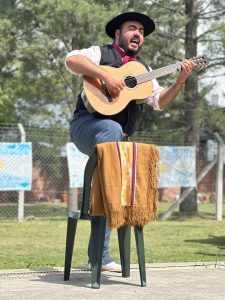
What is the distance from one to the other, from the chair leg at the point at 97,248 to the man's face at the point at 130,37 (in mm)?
1316

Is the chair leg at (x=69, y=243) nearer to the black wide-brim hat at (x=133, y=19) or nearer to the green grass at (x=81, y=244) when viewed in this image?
the green grass at (x=81, y=244)

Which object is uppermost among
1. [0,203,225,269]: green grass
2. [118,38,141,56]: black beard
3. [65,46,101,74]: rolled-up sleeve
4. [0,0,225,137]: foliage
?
[0,0,225,137]: foliage

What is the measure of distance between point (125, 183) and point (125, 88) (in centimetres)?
74

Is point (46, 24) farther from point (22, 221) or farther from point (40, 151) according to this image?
point (22, 221)

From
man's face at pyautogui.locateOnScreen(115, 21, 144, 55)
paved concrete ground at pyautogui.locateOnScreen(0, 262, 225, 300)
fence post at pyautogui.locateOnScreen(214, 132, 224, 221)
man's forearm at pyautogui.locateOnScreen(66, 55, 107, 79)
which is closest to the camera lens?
paved concrete ground at pyautogui.locateOnScreen(0, 262, 225, 300)

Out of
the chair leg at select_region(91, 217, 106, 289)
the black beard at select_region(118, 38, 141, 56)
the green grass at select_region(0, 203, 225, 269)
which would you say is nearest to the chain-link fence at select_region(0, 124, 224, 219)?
the green grass at select_region(0, 203, 225, 269)

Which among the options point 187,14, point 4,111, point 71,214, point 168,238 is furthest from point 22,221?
point 4,111

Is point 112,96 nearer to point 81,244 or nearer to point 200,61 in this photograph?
point 200,61

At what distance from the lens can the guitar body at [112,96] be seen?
13.1 feet

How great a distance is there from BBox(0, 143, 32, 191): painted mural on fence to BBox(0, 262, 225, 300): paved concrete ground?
302 inches

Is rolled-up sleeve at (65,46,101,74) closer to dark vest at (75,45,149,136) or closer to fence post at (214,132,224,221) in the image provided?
dark vest at (75,45,149,136)

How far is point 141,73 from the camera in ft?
13.8

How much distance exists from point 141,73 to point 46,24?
10.7m

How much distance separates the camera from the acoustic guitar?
401 centimetres
